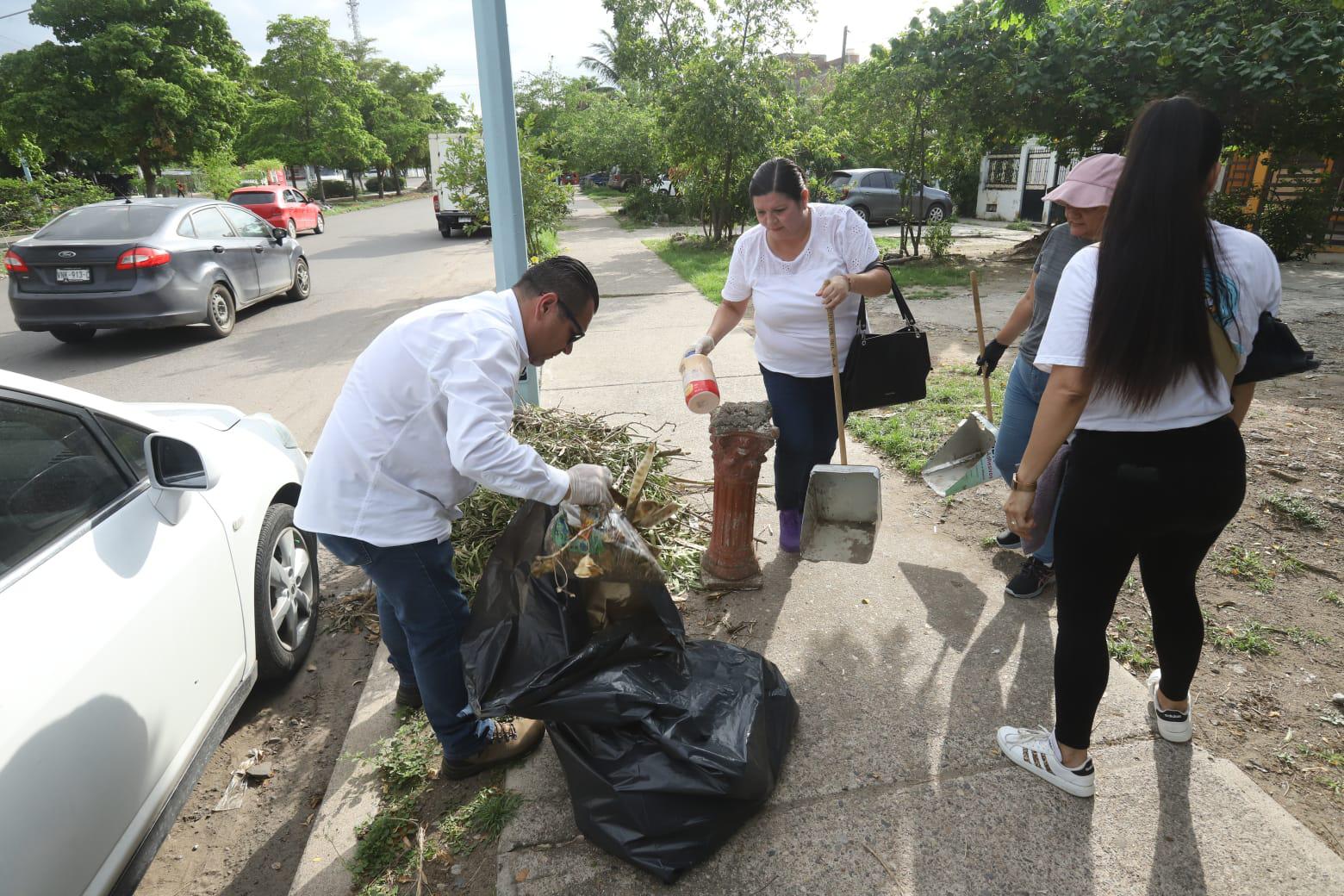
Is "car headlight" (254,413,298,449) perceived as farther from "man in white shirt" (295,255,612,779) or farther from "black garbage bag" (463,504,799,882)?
"black garbage bag" (463,504,799,882)

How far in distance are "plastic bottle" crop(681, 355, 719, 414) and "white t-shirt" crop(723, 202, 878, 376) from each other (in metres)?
0.39

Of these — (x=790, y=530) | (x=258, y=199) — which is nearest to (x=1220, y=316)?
(x=790, y=530)

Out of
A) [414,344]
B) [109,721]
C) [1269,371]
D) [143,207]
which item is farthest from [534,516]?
[143,207]

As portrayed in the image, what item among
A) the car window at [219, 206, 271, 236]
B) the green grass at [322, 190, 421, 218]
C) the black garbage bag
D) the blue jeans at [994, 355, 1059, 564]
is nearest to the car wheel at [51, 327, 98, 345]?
the car window at [219, 206, 271, 236]

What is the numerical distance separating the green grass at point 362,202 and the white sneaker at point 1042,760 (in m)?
34.3

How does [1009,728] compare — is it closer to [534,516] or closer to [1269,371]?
[1269,371]

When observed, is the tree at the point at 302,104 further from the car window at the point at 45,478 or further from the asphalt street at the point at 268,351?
the car window at the point at 45,478

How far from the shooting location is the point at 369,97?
40406 mm

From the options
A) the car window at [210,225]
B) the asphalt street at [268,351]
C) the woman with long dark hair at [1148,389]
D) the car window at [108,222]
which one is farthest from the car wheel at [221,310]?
the woman with long dark hair at [1148,389]

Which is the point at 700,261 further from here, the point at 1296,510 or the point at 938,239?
the point at 1296,510

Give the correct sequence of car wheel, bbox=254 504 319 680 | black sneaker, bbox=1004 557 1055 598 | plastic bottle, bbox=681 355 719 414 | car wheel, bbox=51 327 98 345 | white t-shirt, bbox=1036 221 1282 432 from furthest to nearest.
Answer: car wheel, bbox=51 327 98 345
black sneaker, bbox=1004 557 1055 598
plastic bottle, bbox=681 355 719 414
car wheel, bbox=254 504 319 680
white t-shirt, bbox=1036 221 1282 432

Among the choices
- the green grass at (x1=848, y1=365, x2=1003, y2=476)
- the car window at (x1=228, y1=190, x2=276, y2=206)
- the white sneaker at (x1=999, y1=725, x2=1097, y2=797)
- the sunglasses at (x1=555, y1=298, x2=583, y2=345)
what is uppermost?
the car window at (x1=228, y1=190, x2=276, y2=206)

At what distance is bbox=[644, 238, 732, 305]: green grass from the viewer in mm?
10992

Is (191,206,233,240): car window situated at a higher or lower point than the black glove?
higher
